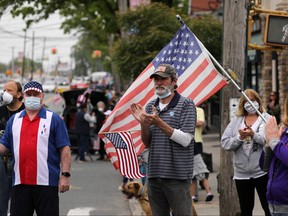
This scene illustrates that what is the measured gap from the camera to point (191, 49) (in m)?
8.77

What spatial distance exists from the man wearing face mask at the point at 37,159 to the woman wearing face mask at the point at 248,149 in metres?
2.12

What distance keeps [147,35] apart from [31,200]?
13127 millimetres

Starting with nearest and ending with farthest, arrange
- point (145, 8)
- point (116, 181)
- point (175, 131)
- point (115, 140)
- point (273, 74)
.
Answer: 1. point (175, 131)
2. point (115, 140)
3. point (116, 181)
4. point (145, 8)
5. point (273, 74)

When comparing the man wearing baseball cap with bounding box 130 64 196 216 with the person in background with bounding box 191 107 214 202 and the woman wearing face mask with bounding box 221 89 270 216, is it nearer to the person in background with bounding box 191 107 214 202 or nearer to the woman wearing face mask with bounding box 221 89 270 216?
the woman wearing face mask with bounding box 221 89 270 216

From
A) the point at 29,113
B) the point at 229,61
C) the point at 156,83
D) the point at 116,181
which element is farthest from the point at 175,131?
the point at 116,181

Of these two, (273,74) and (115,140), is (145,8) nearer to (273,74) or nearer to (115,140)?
(273,74)

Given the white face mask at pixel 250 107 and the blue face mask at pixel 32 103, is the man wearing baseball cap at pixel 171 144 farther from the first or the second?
the white face mask at pixel 250 107

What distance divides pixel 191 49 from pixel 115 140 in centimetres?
129

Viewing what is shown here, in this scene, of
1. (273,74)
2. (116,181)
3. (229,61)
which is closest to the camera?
(229,61)

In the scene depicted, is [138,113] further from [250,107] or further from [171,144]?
[250,107]

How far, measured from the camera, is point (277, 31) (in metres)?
10.3

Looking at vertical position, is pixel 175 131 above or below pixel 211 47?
below

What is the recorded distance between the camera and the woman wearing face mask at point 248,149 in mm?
8727

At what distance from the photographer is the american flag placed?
27.8 feet
